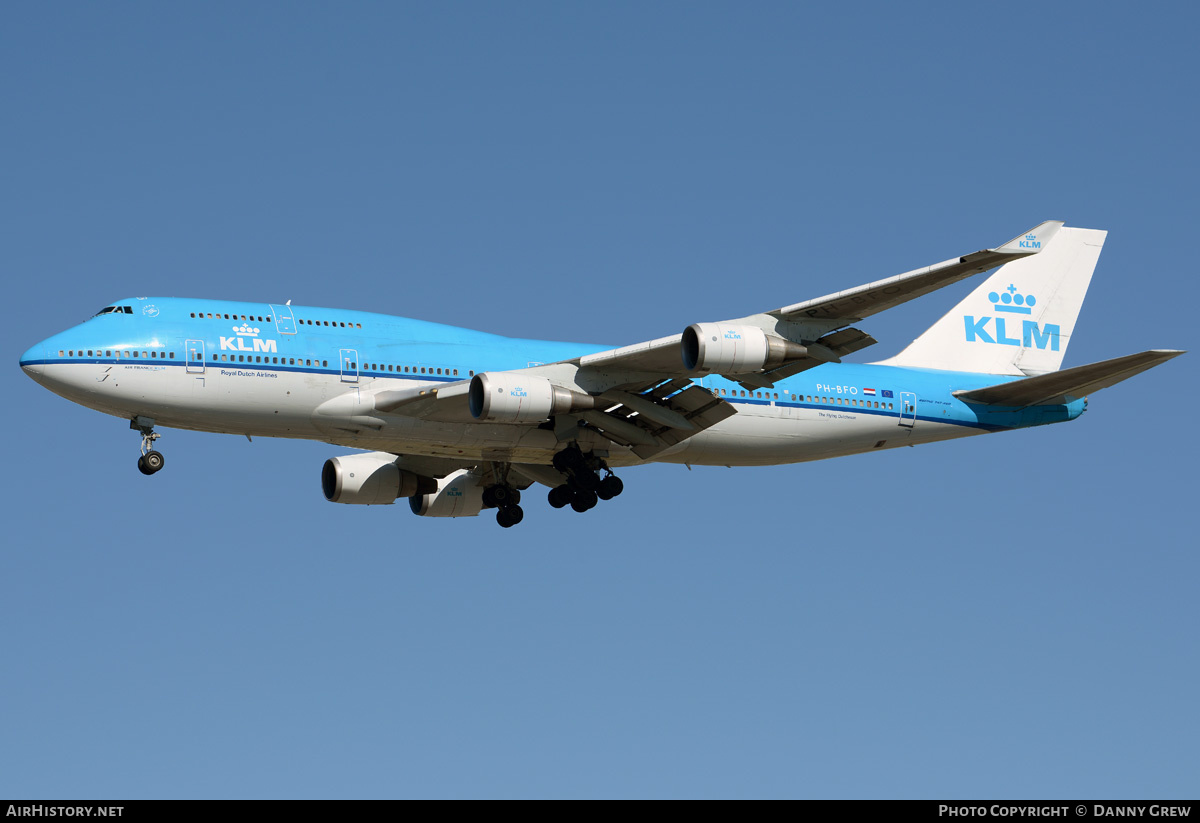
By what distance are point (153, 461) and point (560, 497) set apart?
32.6 ft

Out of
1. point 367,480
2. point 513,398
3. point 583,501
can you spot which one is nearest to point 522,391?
point 513,398

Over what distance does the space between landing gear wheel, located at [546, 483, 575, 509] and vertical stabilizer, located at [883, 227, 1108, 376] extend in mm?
10758

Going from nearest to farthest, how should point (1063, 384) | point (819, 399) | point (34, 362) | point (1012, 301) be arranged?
point (34, 362) < point (1063, 384) < point (819, 399) < point (1012, 301)

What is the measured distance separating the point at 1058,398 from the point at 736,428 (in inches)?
Result: 352

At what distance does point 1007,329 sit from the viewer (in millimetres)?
43594

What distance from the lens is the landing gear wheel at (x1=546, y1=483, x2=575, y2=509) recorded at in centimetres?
3784

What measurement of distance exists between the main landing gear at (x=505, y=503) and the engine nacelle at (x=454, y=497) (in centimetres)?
76

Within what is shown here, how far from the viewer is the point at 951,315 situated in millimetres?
43250

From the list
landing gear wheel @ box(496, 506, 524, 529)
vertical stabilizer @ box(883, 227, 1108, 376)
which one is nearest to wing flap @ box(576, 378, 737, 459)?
landing gear wheel @ box(496, 506, 524, 529)

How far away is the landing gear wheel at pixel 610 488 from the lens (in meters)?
37.1

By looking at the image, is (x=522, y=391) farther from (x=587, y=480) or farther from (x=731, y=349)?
(x=731, y=349)

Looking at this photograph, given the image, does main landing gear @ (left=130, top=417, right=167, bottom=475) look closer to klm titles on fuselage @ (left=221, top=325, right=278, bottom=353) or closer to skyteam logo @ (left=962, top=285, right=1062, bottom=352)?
klm titles on fuselage @ (left=221, top=325, right=278, bottom=353)
